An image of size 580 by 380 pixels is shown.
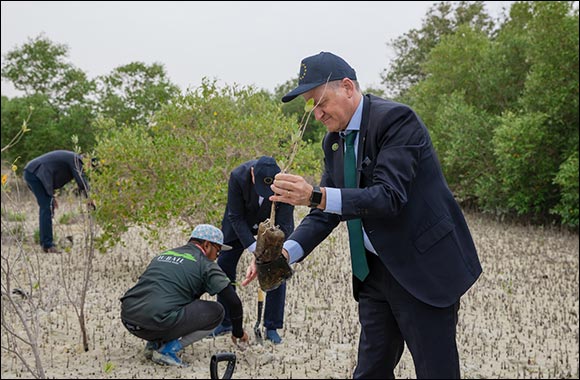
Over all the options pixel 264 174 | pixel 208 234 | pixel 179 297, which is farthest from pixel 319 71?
pixel 179 297

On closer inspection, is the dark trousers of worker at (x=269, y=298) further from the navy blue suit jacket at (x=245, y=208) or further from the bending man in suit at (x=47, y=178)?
the bending man in suit at (x=47, y=178)

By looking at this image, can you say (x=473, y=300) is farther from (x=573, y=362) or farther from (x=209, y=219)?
(x=209, y=219)

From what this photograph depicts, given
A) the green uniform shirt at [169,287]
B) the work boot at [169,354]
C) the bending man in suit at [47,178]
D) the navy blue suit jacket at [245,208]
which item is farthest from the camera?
the bending man in suit at [47,178]

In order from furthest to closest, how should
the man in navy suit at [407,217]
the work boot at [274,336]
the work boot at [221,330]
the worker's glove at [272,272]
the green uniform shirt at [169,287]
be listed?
the work boot at [221,330], the work boot at [274,336], the green uniform shirt at [169,287], the worker's glove at [272,272], the man in navy suit at [407,217]

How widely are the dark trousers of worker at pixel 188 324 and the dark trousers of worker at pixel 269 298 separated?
0.16m

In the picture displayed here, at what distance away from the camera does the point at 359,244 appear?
2594mm

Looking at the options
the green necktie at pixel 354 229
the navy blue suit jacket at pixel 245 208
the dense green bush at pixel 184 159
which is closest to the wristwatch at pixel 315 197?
the green necktie at pixel 354 229

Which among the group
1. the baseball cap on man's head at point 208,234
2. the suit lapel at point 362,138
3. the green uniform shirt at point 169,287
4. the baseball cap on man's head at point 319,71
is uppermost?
the baseball cap on man's head at point 319,71

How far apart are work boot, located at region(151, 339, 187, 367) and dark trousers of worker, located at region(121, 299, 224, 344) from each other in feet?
0.19

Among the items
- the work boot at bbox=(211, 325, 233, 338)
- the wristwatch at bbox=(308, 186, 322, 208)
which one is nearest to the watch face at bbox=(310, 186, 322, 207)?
the wristwatch at bbox=(308, 186, 322, 208)

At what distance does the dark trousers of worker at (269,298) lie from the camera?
495 cm

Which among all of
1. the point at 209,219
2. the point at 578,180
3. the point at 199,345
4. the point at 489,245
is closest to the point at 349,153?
the point at 199,345

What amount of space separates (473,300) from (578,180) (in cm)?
546

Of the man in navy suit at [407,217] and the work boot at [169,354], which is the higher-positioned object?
the man in navy suit at [407,217]
